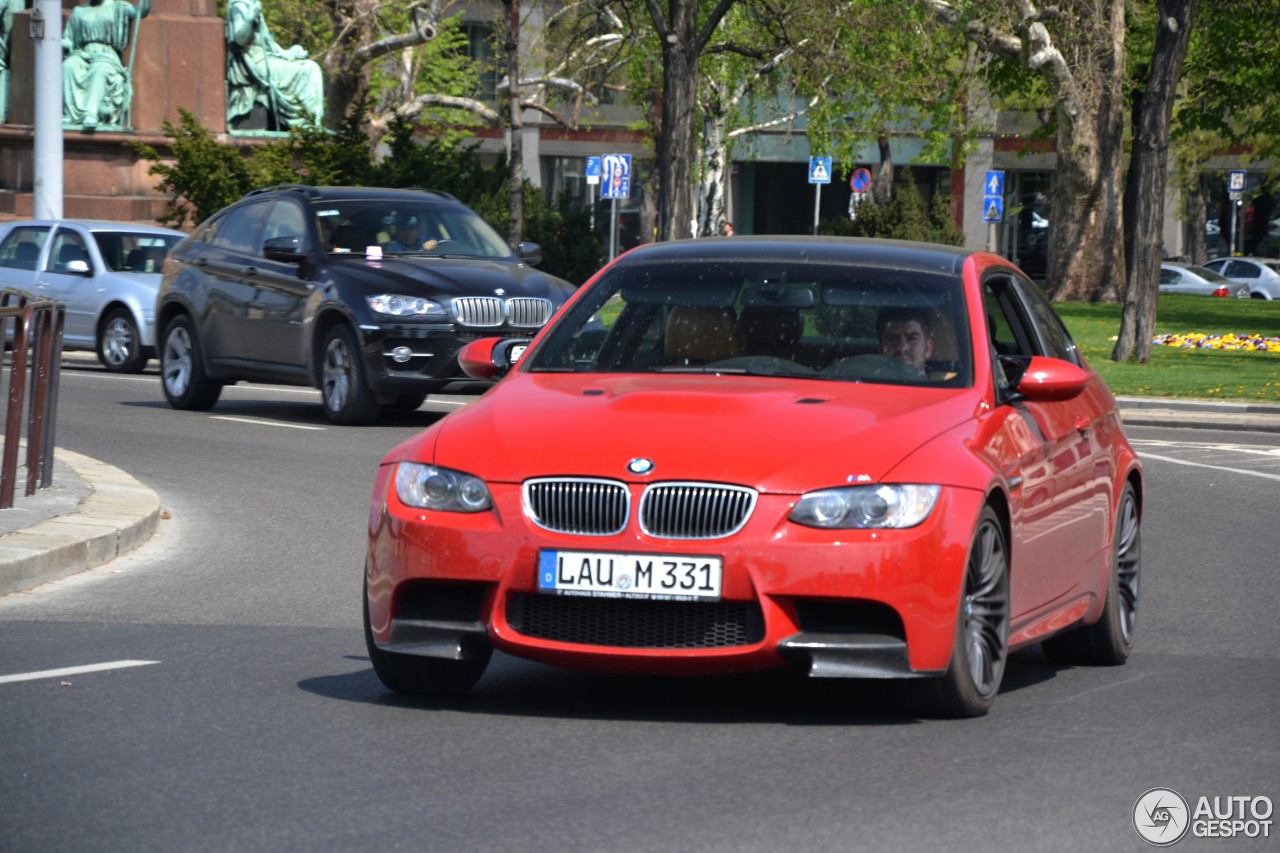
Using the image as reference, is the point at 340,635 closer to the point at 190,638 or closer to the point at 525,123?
the point at 190,638

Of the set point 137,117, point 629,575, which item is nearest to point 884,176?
point 137,117

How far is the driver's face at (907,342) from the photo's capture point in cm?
732

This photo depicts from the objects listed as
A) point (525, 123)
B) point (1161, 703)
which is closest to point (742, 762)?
point (1161, 703)

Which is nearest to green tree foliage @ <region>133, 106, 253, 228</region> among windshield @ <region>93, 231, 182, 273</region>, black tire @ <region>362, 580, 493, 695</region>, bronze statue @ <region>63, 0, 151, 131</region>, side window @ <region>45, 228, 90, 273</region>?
bronze statue @ <region>63, 0, 151, 131</region>

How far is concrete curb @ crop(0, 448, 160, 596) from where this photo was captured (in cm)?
983

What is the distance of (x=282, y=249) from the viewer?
18.0 m

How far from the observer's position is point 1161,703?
7.21m

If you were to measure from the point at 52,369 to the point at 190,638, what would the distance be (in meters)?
4.31

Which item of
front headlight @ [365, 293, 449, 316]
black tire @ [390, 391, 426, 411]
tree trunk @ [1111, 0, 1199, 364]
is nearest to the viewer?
front headlight @ [365, 293, 449, 316]

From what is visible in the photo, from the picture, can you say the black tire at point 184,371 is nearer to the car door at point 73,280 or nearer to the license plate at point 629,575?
the car door at point 73,280

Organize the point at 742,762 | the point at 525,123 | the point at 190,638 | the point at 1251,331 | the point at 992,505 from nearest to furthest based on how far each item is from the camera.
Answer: the point at 742,762 < the point at 992,505 < the point at 190,638 < the point at 1251,331 < the point at 525,123

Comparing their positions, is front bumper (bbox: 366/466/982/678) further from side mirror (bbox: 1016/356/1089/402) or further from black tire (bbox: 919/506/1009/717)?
side mirror (bbox: 1016/356/1089/402)

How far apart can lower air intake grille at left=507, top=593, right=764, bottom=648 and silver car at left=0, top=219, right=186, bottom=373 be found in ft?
60.4

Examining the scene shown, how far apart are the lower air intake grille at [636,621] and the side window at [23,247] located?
68.4 ft
